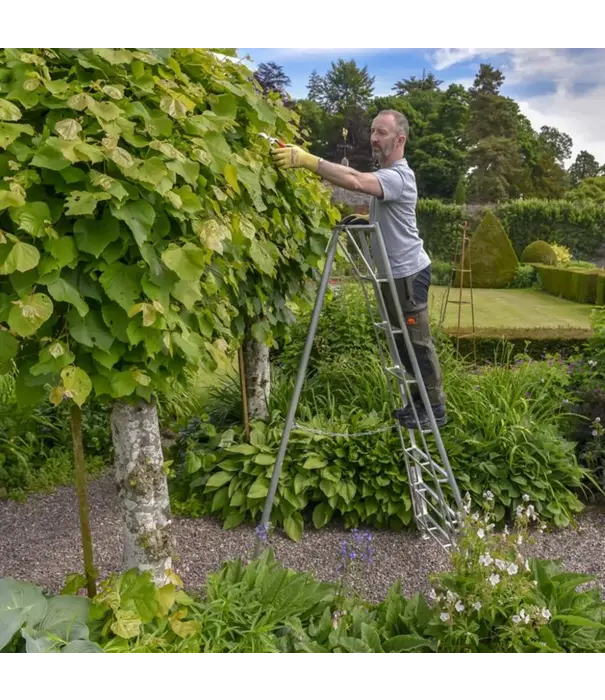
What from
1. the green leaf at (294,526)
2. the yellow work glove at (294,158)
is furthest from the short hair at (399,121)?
the green leaf at (294,526)

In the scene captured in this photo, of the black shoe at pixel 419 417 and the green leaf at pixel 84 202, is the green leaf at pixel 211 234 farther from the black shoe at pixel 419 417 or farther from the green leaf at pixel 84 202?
the black shoe at pixel 419 417

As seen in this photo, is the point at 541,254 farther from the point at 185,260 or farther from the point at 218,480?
the point at 185,260

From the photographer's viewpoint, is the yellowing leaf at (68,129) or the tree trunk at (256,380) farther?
the tree trunk at (256,380)

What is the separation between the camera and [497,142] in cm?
2233

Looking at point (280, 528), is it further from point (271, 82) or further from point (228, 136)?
point (271, 82)

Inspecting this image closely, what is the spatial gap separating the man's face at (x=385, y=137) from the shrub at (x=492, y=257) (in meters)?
13.0

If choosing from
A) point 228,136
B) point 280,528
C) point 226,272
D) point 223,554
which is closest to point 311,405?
point 280,528

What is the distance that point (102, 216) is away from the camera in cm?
189

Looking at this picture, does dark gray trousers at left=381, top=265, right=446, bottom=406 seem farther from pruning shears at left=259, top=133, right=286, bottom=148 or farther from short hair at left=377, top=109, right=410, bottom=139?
pruning shears at left=259, top=133, right=286, bottom=148

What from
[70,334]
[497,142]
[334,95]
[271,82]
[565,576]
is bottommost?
[565,576]

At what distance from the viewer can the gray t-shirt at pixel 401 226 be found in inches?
116

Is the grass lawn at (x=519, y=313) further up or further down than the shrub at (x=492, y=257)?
further down
